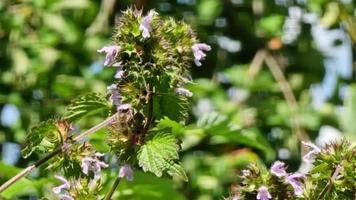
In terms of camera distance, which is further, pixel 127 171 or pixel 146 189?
pixel 146 189

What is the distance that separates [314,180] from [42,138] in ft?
1.20

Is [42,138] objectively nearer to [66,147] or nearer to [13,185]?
[66,147]

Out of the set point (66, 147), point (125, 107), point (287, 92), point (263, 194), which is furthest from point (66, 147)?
point (287, 92)

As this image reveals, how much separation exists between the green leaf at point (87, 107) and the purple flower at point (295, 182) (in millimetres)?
265

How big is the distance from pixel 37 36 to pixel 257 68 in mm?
777

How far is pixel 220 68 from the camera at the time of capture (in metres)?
3.72

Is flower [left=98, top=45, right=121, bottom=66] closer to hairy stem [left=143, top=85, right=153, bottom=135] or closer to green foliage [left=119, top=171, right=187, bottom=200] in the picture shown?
hairy stem [left=143, top=85, right=153, bottom=135]

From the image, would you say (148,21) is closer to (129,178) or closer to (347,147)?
(129,178)

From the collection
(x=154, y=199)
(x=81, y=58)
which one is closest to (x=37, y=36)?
(x=81, y=58)

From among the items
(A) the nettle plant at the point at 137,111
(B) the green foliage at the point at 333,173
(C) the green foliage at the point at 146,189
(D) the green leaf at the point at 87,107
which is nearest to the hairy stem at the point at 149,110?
(A) the nettle plant at the point at 137,111

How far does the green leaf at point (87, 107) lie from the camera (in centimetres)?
139

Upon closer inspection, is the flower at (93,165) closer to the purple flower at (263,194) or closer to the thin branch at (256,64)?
the purple flower at (263,194)

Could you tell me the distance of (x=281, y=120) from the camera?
11.5ft

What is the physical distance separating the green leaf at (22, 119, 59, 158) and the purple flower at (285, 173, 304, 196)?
31 cm
